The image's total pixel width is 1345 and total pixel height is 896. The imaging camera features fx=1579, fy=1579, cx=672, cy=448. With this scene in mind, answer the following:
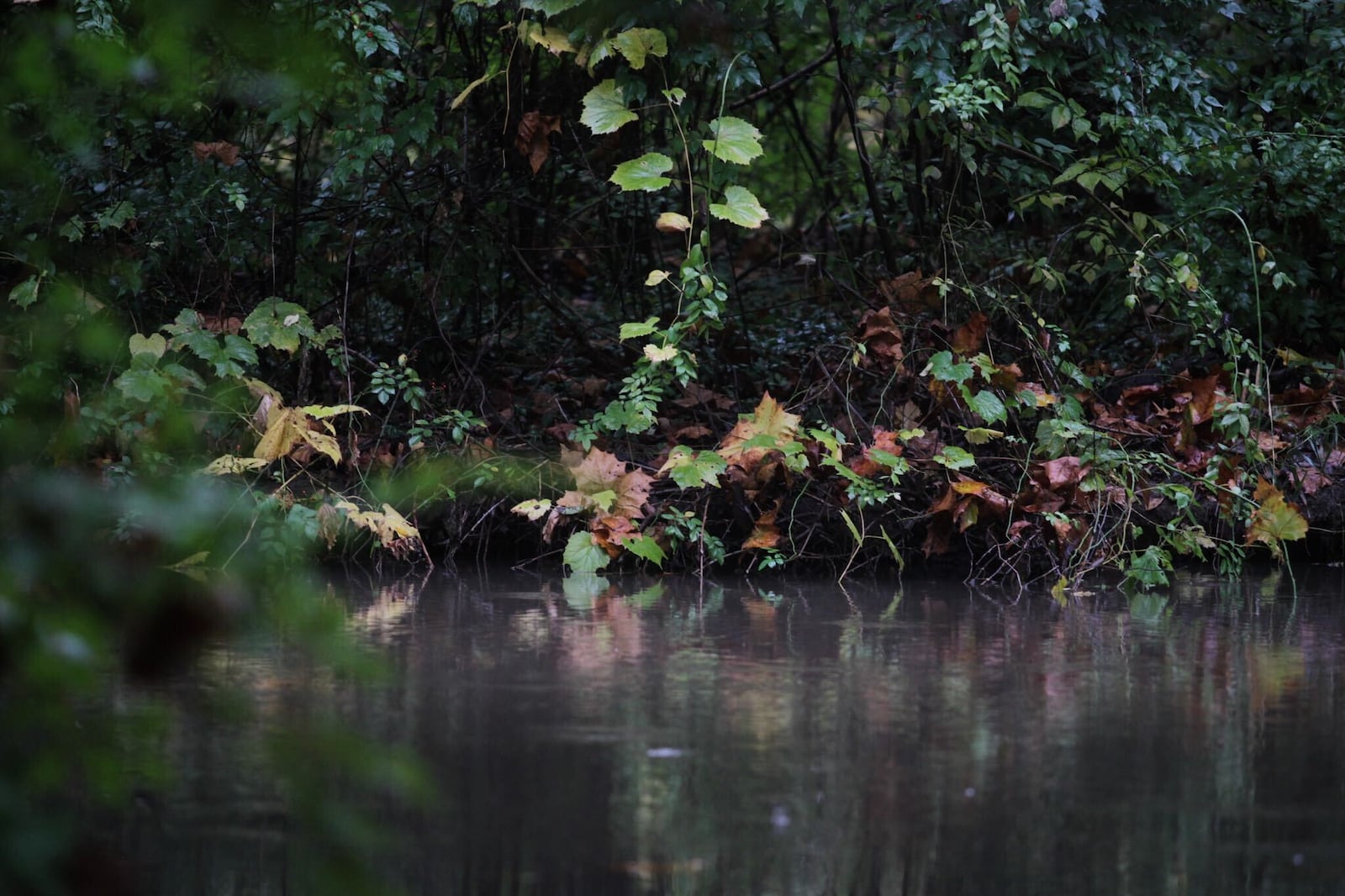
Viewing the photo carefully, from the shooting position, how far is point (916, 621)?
14.2 ft

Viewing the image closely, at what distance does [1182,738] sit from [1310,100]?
13.7 ft

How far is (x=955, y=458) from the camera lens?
5.27 meters

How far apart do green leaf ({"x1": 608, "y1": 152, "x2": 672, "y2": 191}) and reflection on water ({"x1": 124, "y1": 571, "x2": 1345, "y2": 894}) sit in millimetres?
1536

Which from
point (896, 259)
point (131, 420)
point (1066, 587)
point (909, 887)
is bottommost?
point (909, 887)

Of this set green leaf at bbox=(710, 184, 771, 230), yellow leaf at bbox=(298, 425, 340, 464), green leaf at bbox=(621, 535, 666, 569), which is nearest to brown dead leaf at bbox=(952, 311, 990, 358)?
green leaf at bbox=(710, 184, 771, 230)

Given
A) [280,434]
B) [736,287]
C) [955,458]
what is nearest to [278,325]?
[280,434]

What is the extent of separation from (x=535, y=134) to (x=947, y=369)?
1.80 meters

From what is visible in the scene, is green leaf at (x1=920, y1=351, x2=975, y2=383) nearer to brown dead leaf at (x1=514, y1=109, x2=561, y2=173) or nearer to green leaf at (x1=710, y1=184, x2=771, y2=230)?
green leaf at (x1=710, y1=184, x2=771, y2=230)

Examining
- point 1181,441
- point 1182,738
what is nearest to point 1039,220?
point 1181,441

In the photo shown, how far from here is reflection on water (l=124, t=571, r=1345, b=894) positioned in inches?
84.9

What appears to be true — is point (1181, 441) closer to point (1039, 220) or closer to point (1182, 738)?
point (1039, 220)

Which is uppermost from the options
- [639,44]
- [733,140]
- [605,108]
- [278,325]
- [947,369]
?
[639,44]

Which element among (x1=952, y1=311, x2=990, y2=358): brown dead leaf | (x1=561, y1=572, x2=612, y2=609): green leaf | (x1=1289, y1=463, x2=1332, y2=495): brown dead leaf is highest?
(x1=952, y1=311, x2=990, y2=358): brown dead leaf

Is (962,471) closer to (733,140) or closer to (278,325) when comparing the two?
(733,140)
